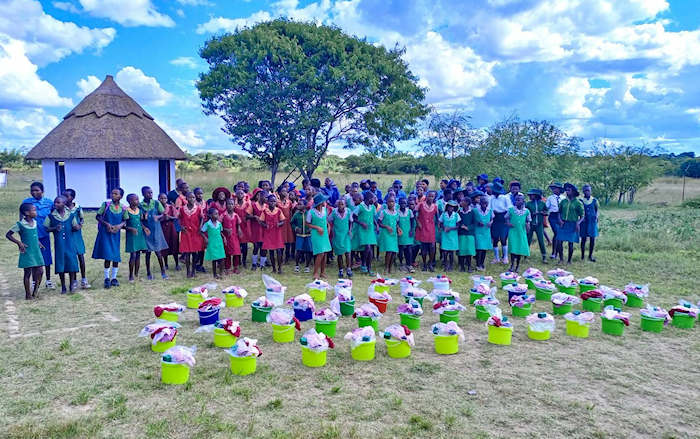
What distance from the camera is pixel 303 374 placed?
16.5 feet

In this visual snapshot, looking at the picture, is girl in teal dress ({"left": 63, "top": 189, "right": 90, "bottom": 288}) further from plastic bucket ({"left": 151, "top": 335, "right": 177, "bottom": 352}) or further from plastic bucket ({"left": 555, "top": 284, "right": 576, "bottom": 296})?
plastic bucket ({"left": 555, "top": 284, "right": 576, "bottom": 296})

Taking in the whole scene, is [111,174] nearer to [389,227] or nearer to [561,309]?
[389,227]

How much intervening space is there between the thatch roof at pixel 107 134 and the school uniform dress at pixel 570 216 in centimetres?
1627

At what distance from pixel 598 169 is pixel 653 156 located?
10.4 ft

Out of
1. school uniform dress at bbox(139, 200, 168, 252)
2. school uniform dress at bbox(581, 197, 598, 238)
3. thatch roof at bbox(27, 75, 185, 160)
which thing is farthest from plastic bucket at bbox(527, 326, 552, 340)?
thatch roof at bbox(27, 75, 185, 160)

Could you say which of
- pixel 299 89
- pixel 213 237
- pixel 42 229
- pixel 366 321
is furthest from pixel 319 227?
pixel 299 89

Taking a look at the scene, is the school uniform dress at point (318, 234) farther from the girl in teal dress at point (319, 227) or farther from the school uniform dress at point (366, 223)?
the school uniform dress at point (366, 223)

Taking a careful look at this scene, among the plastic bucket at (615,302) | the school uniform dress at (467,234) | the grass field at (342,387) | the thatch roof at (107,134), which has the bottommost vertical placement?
the grass field at (342,387)

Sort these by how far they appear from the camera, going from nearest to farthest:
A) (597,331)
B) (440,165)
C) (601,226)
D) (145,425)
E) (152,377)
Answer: (145,425) < (152,377) < (597,331) < (601,226) < (440,165)

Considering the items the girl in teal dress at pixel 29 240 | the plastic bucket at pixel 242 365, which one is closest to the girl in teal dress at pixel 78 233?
the girl in teal dress at pixel 29 240

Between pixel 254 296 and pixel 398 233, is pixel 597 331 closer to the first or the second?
pixel 398 233

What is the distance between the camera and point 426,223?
991 cm

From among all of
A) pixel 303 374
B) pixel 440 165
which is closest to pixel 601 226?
pixel 440 165

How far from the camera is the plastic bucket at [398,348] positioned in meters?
5.43
